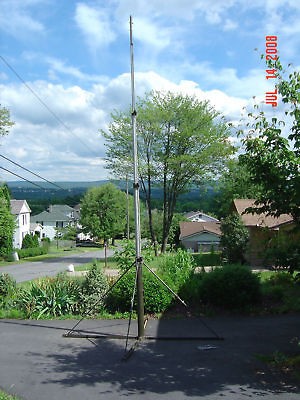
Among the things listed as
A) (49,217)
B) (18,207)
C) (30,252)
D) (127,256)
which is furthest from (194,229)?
(49,217)

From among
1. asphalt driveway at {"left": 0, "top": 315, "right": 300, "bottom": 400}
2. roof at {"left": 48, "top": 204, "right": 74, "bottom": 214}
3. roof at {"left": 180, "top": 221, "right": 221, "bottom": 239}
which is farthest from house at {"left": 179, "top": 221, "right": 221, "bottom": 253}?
roof at {"left": 48, "top": 204, "right": 74, "bottom": 214}

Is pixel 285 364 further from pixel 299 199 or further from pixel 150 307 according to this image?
pixel 150 307

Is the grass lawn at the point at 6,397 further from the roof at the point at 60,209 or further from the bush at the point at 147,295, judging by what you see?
the roof at the point at 60,209

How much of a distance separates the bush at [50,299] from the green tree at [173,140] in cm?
2003

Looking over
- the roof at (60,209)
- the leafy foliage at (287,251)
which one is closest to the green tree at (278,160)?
the leafy foliage at (287,251)

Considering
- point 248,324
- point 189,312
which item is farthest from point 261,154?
point 189,312

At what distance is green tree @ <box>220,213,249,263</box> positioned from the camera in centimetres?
2587

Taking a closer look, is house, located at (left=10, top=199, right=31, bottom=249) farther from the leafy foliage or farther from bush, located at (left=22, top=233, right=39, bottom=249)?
the leafy foliage

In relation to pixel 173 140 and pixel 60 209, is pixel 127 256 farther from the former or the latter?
pixel 60 209

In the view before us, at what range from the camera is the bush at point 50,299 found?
12.9m

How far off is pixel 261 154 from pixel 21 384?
5.21 meters

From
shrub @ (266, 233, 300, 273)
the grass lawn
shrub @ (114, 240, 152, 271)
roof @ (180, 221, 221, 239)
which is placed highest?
roof @ (180, 221, 221, 239)

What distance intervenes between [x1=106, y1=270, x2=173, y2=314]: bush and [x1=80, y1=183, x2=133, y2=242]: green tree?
20082 millimetres

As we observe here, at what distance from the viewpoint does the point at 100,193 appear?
136ft
